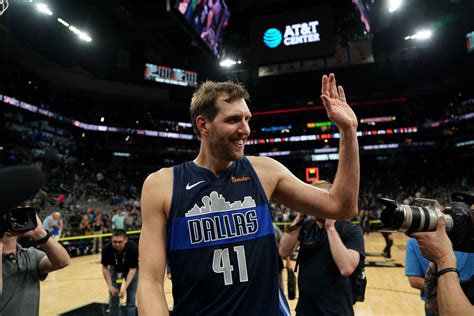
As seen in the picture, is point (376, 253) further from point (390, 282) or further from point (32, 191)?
point (32, 191)

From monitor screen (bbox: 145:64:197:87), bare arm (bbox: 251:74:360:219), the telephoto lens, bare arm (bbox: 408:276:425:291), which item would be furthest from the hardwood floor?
monitor screen (bbox: 145:64:197:87)

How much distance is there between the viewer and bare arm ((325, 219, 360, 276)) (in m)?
2.88

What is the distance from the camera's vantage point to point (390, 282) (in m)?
8.69

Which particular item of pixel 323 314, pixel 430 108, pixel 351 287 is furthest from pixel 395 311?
pixel 430 108

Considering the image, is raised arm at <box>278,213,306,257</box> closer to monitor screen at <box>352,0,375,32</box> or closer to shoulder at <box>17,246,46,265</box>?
shoulder at <box>17,246,46,265</box>

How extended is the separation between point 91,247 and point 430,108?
38.5 meters

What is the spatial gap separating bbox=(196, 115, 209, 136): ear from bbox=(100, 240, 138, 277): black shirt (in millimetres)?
4586

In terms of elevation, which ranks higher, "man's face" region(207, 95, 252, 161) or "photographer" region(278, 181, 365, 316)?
"man's face" region(207, 95, 252, 161)

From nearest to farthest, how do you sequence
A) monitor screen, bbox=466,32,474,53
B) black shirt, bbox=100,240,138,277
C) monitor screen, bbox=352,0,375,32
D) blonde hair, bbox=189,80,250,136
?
blonde hair, bbox=189,80,250,136 < black shirt, bbox=100,240,138,277 < monitor screen, bbox=352,0,375,32 < monitor screen, bbox=466,32,474,53

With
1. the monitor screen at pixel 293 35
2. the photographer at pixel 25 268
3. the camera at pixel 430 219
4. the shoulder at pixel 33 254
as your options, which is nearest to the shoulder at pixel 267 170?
the camera at pixel 430 219

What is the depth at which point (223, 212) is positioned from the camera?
1.90 meters

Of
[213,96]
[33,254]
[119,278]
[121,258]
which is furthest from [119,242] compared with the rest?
[213,96]

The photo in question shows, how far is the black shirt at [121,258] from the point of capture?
19.7ft

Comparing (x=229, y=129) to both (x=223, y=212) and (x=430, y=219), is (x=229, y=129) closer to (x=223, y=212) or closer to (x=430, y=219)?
(x=223, y=212)
